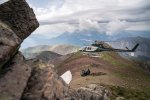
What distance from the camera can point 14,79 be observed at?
21250 millimetres

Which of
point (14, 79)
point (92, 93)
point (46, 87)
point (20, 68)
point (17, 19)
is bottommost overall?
point (92, 93)

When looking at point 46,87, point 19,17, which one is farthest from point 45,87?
point 19,17

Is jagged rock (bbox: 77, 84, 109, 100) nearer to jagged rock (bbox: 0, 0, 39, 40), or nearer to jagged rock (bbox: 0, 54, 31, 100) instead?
jagged rock (bbox: 0, 54, 31, 100)

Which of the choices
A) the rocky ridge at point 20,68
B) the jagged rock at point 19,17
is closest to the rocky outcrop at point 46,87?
the rocky ridge at point 20,68

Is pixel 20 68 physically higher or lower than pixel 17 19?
lower

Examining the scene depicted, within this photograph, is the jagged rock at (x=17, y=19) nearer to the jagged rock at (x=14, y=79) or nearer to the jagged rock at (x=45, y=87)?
the jagged rock at (x=14, y=79)

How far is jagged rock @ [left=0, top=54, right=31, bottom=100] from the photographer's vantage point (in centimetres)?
2022

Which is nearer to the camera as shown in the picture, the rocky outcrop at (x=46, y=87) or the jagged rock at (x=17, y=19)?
the rocky outcrop at (x=46, y=87)

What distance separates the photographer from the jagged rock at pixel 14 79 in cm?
2022

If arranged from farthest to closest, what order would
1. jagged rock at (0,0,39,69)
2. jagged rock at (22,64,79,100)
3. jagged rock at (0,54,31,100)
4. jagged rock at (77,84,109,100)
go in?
1. jagged rock at (77,84,109,100)
2. jagged rock at (0,0,39,69)
3. jagged rock at (22,64,79,100)
4. jagged rock at (0,54,31,100)

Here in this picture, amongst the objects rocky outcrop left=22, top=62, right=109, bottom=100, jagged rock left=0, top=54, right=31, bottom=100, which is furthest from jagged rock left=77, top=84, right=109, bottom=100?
jagged rock left=0, top=54, right=31, bottom=100

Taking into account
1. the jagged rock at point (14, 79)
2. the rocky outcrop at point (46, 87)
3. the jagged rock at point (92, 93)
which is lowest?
the jagged rock at point (92, 93)

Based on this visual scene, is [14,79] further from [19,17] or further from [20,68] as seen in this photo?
[19,17]

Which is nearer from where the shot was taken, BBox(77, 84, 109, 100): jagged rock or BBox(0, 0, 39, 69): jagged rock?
BBox(0, 0, 39, 69): jagged rock
